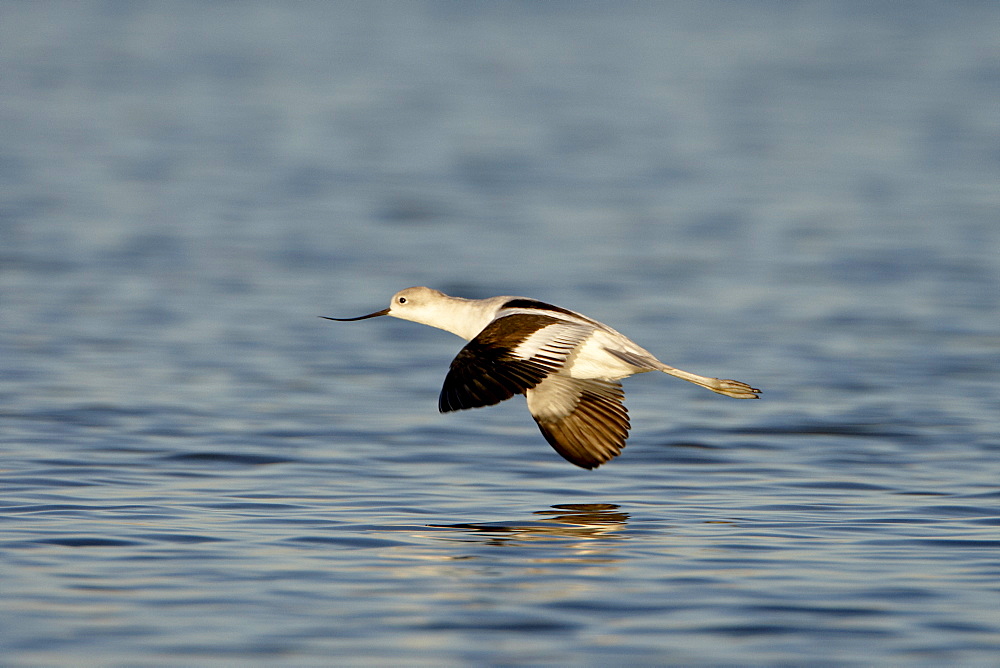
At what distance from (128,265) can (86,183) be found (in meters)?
5.54

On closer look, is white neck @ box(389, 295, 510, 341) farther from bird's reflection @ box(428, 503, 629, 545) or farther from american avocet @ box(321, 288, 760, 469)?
bird's reflection @ box(428, 503, 629, 545)

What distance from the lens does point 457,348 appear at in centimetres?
1462

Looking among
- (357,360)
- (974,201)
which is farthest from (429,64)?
(357,360)

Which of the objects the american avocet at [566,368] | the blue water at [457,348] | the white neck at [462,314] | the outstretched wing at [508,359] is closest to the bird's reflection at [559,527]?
the blue water at [457,348]

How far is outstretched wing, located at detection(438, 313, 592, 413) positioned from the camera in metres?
8.16

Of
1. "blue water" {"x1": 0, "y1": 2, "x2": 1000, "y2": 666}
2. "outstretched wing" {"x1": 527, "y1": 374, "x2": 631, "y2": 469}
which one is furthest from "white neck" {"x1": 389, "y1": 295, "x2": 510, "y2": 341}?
"blue water" {"x1": 0, "y1": 2, "x2": 1000, "y2": 666}

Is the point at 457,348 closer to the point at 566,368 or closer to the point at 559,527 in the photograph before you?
the point at 566,368

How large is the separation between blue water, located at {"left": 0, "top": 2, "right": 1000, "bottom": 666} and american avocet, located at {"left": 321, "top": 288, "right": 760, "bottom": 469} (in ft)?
1.32

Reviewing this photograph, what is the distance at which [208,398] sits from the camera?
473 inches

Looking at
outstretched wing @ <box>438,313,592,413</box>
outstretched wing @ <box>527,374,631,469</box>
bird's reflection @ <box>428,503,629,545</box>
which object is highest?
outstretched wing @ <box>438,313,592,413</box>

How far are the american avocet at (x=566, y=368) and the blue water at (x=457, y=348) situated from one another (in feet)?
1.32

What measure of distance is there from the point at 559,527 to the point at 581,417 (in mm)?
1020

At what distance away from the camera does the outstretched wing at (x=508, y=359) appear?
8.16 metres

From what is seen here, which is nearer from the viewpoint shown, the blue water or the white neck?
the blue water
